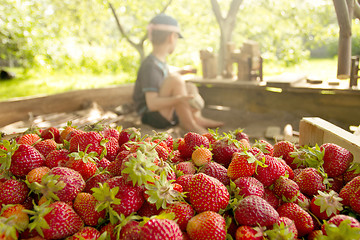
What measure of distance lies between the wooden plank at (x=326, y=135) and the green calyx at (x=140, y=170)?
0.71 m

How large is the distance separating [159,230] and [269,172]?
0.41 meters

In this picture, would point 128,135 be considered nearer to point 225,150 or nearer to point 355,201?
point 225,150

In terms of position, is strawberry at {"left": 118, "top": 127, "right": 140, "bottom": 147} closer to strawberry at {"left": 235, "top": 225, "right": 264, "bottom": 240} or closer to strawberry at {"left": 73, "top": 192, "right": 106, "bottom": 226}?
strawberry at {"left": 73, "top": 192, "right": 106, "bottom": 226}

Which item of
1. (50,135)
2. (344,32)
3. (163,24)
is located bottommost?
(50,135)

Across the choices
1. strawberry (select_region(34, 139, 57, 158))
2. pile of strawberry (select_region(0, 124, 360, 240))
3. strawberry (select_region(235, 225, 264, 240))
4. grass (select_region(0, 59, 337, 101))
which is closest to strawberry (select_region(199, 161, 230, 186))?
pile of strawberry (select_region(0, 124, 360, 240))

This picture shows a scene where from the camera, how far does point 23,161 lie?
3.09 feet

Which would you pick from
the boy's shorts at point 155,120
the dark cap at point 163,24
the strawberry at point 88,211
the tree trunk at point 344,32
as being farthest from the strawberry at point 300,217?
the dark cap at point 163,24

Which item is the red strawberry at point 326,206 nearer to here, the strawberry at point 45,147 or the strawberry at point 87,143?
the strawberry at point 87,143

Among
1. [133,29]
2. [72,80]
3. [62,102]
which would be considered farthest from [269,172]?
[72,80]

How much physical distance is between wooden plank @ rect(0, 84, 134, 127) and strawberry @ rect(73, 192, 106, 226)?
9.14 feet

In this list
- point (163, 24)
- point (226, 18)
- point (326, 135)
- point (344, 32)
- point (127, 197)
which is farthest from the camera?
point (226, 18)

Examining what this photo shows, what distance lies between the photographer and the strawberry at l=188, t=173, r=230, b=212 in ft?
2.62

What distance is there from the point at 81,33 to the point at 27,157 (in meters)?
6.24

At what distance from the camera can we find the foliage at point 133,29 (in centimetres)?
535
